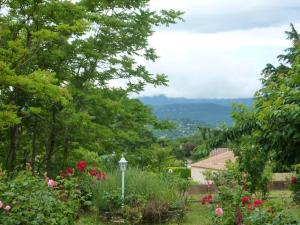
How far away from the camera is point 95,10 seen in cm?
1502

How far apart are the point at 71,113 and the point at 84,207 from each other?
2466 mm

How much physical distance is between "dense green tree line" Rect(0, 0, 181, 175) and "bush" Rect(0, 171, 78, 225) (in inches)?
118

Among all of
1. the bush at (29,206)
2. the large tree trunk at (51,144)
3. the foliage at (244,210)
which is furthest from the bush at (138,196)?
the bush at (29,206)

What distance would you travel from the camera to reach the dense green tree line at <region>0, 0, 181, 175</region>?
37.3 ft

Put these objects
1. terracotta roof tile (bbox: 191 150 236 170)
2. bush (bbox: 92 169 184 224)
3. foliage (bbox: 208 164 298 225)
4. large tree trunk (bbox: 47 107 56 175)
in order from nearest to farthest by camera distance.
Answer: foliage (bbox: 208 164 298 225)
bush (bbox: 92 169 184 224)
large tree trunk (bbox: 47 107 56 175)
terracotta roof tile (bbox: 191 150 236 170)

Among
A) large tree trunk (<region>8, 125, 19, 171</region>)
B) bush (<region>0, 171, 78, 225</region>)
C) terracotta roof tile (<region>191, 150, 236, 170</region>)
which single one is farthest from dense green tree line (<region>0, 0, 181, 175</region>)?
terracotta roof tile (<region>191, 150, 236, 170</region>)

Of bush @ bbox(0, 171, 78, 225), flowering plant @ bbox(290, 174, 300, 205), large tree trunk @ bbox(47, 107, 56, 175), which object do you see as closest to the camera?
bush @ bbox(0, 171, 78, 225)

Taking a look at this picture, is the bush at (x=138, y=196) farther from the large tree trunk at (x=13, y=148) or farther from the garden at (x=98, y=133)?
the large tree trunk at (x=13, y=148)

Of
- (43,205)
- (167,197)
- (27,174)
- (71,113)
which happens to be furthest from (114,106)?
(43,205)

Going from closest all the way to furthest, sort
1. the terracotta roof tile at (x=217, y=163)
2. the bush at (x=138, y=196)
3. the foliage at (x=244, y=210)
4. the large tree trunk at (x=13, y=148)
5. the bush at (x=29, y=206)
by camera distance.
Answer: the foliage at (x=244, y=210), the bush at (x=29, y=206), the bush at (x=138, y=196), the large tree trunk at (x=13, y=148), the terracotta roof tile at (x=217, y=163)

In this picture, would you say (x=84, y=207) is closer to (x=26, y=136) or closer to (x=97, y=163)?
(x=97, y=163)

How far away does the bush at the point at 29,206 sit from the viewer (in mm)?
6922

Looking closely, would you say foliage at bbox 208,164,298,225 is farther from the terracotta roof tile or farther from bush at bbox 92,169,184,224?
the terracotta roof tile

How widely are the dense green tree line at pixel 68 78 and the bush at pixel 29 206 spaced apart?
118 inches
